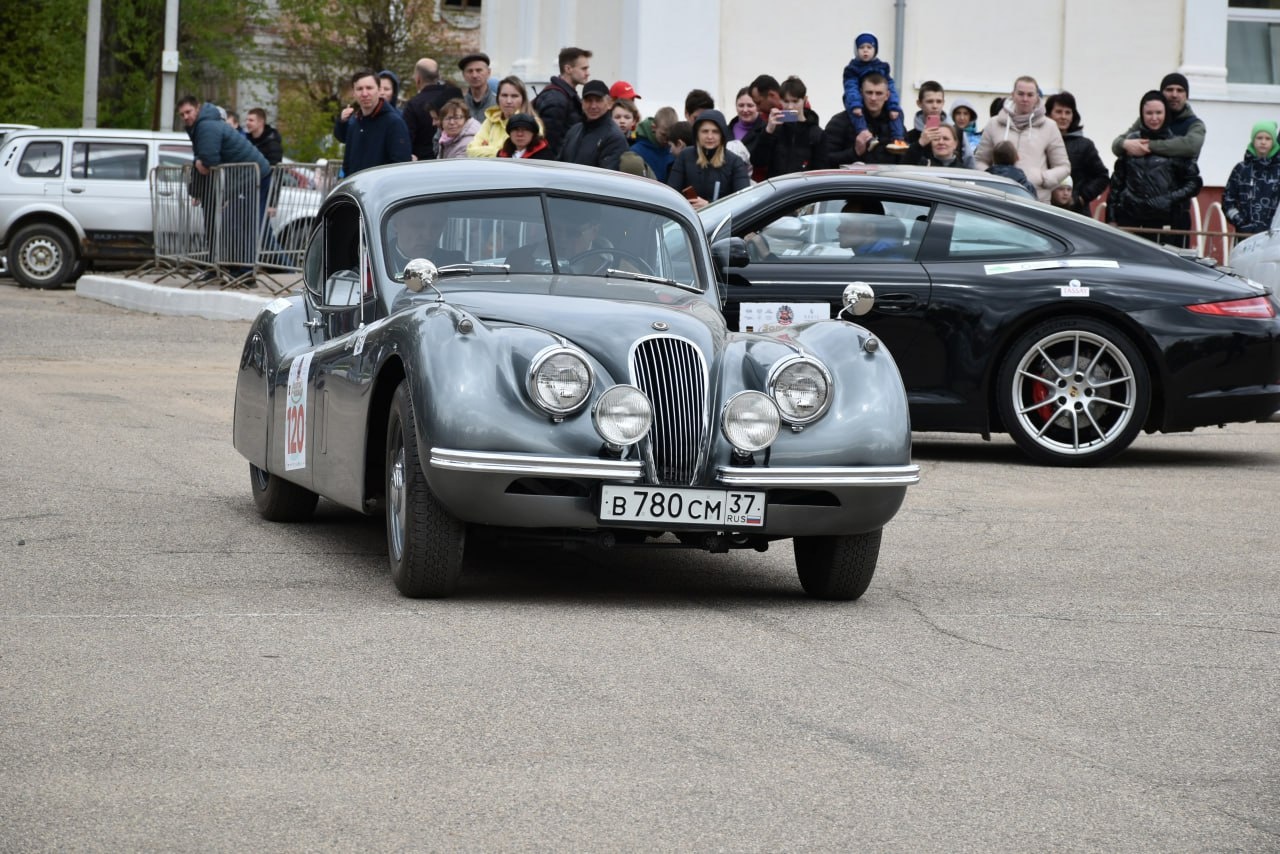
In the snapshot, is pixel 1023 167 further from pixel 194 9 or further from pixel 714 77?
pixel 194 9

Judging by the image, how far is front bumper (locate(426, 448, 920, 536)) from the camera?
6.67 meters

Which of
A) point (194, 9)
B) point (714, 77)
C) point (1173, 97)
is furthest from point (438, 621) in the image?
point (194, 9)

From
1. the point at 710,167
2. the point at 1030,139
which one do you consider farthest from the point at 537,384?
the point at 1030,139

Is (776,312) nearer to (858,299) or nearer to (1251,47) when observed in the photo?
(858,299)

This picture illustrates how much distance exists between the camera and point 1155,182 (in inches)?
689

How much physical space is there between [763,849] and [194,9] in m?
40.5

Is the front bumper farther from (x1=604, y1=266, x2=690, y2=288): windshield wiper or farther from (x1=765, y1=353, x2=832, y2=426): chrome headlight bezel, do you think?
(x1=604, y1=266, x2=690, y2=288): windshield wiper

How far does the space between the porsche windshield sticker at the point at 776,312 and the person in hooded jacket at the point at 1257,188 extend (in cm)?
797

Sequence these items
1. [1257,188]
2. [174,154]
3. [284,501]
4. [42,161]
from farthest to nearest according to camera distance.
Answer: [42,161] → [174,154] → [1257,188] → [284,501]

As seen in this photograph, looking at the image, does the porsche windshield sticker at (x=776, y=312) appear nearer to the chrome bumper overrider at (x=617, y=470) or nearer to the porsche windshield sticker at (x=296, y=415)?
the porsche windshield sticker at (x=296, y=415)

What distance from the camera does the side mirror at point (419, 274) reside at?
7.59 metres

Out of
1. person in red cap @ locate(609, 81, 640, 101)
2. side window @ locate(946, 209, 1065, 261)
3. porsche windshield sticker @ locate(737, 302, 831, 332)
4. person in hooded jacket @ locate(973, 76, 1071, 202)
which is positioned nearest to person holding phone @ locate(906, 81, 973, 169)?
person in hooded jacket @ locate(973, 76, 1071, 202)

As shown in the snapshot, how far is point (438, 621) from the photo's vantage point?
6.52 m

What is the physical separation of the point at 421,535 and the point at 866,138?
10.5m
